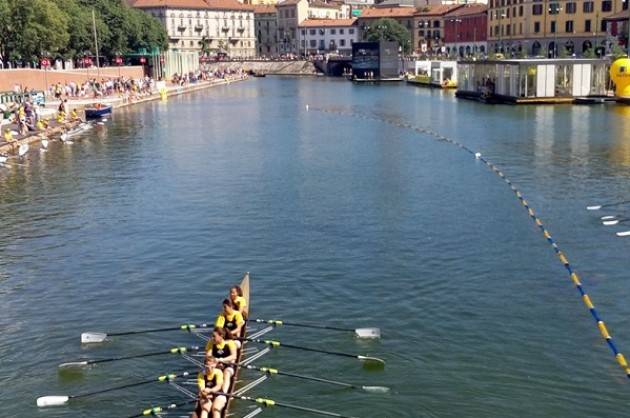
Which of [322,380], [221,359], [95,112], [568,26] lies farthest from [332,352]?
[568,26]

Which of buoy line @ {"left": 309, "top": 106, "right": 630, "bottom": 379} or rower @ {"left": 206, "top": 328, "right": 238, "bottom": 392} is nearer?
rower @ {"left": 206, "top": 328, "right": 238, "bottom": 392}

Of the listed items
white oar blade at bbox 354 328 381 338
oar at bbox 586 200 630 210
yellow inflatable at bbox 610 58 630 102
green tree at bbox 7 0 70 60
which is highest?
green tree at bbox 7 0 70 60

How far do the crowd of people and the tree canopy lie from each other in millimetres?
78885

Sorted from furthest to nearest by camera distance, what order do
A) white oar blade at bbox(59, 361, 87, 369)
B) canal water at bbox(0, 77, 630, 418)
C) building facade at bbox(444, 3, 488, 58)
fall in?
1. building facade at bbox(444, 3, 488, 58)
2. white oar blade at bbox(59, 361, 87, 369)
3. canal water at bbox(0, 77, 630, 418)

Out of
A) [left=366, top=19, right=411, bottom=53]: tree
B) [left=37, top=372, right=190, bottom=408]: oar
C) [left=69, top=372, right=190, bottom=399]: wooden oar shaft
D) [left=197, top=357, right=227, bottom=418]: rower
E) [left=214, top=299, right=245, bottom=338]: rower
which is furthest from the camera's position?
[left=366, top=19, right=411, bottom=53]: tree

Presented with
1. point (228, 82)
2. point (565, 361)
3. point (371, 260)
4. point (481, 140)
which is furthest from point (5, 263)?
point (228, 82)

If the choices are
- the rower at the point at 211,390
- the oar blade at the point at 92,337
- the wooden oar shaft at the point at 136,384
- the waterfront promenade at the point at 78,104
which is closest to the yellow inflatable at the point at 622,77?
the waterfront promenade at the point at 78,104

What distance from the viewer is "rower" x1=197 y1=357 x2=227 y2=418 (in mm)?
15836

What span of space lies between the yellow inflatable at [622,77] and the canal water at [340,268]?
2661cm

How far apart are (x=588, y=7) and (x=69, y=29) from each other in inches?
3375

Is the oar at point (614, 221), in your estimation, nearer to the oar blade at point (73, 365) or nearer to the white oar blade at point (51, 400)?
the oar blade at point (73, 365)

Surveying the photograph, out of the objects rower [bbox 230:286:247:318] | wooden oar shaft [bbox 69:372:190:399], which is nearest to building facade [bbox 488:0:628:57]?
rower [bbox 230:286:247:318]

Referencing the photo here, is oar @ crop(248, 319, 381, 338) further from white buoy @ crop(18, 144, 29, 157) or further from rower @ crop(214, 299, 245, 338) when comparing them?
white buoy @ crop(18, 144, 29, 157)

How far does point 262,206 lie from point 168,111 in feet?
Answer: 182
